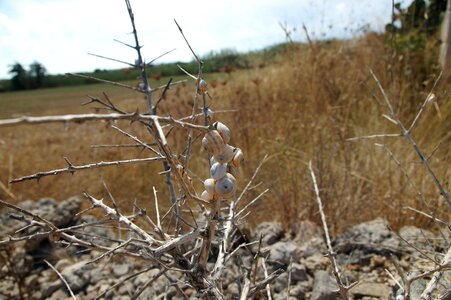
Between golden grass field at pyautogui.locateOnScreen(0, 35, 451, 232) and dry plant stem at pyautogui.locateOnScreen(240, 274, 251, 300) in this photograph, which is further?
golden grass field at pyautogui.locateOnScreen(0, 35, 451, 232)

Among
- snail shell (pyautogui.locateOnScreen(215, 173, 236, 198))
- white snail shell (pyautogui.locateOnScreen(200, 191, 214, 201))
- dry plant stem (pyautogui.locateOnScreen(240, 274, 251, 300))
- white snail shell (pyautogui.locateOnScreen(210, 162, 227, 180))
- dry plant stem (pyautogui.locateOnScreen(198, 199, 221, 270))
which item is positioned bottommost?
dry plant stem (pyautogui.locateOnScreen(240, 274, 251, 300))

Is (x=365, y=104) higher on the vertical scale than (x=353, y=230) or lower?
higher

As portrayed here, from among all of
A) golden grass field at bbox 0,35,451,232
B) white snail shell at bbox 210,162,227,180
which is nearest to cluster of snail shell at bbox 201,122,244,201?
white snail shell at bbox 210,162,227,180

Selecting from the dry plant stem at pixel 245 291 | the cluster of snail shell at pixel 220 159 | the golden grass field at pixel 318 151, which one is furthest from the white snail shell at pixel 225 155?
the golden grass field at pixel 318 151

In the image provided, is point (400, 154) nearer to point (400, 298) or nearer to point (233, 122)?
point (233, 122)

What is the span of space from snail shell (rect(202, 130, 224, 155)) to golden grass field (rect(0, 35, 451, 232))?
0.81 meters

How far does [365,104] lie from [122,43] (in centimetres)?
288

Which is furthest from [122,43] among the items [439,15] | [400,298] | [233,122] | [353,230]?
[439,15]

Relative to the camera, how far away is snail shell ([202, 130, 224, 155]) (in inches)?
18.9

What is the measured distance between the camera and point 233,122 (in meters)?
3.30

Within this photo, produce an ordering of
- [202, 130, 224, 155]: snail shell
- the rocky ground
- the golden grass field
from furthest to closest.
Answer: the golden grass field → the rocky ground → [202, 130, 224, 155]: snail shell

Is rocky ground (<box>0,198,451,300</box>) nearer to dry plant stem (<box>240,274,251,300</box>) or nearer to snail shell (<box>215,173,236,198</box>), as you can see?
dry plant stem (<box>240,274,251,300</box>)

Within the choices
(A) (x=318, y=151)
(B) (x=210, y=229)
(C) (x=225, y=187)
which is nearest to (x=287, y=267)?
(A) (x=318, y=151)

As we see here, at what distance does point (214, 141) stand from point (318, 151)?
187 cm
